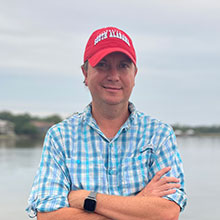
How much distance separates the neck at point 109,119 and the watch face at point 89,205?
505 millimetres

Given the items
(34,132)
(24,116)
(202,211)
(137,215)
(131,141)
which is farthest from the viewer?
(24,116)

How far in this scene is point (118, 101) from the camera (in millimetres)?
2762

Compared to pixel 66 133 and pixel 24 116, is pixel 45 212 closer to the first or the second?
pixel 66 133

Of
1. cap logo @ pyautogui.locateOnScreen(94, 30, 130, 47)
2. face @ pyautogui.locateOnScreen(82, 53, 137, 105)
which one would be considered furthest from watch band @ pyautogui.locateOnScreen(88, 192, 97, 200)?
cap logo @ pyautogui.locateOnScreen(94, 30, 130, 47)

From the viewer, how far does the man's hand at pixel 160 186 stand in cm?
269

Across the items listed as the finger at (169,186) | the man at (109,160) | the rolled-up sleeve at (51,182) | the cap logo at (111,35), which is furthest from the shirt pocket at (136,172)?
the cap logo at (111,35)

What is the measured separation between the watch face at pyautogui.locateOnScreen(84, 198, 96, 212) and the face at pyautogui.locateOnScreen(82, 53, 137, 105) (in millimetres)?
692

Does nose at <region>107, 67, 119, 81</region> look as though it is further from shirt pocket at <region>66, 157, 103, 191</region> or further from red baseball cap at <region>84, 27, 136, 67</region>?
shirt pocket at <region>66, 157, 103, 191</region>

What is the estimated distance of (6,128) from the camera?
83125mm

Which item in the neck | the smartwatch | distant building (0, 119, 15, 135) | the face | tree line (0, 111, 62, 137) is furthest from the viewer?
distant building (0, 119, 15, 135)

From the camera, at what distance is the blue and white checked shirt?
273 centimetres

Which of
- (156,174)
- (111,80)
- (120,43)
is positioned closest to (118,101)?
(111,80)

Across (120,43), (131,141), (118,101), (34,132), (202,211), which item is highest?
(34,132)

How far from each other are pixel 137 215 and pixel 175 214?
28cm
